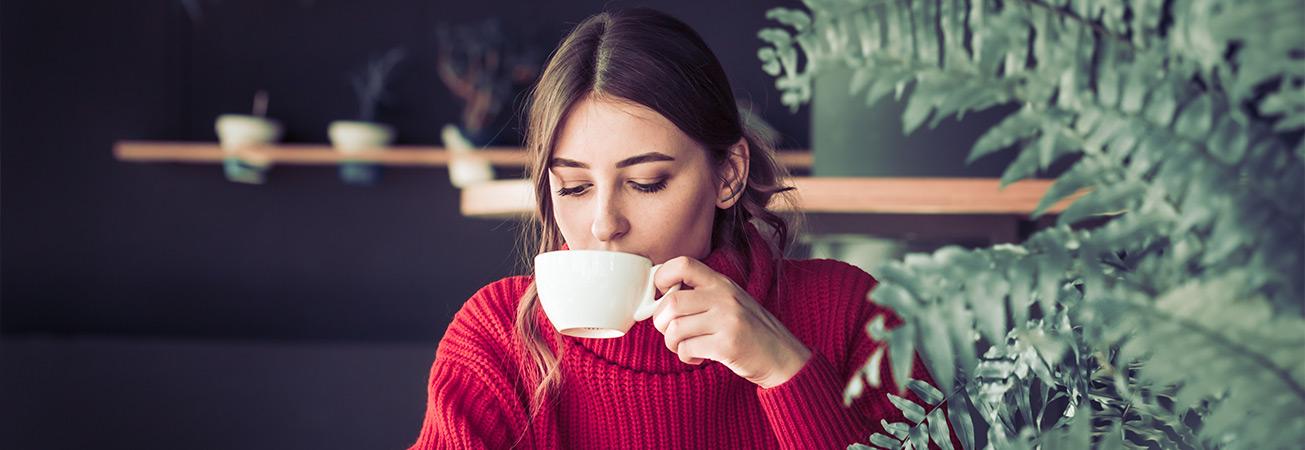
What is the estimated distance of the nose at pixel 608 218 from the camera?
85 cm

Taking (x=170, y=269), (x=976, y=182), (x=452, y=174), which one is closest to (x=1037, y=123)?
(x=976, y=182)

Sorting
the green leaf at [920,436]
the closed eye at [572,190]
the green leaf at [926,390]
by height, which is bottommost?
the green leaf at [920,436]

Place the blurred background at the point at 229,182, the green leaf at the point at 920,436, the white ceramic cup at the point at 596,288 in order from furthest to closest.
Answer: the blurred background at the point at 229,182
the white ceramic cup at the point at 596,288
the green leaf at the point at 920,436

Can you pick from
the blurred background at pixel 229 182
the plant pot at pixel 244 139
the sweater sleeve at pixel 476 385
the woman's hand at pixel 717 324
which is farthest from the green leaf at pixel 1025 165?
the plant pot at pixel 244 139

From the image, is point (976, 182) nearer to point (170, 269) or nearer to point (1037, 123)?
point (1037, 123)

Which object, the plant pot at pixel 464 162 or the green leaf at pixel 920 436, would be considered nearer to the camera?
the green leaf at pixel 920 436

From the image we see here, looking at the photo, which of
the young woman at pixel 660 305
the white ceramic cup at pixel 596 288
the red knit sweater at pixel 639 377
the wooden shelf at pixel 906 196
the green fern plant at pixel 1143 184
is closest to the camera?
Result: the green fern plant at pixel 1143 184

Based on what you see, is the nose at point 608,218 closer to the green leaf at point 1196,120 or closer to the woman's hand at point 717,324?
the woman's hand at point 717,324

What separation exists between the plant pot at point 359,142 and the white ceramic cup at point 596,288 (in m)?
2.91

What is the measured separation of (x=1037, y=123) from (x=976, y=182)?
1.10 m

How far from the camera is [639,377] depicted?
1002mm

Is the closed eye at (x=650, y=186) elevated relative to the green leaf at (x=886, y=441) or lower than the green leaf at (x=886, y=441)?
elevated

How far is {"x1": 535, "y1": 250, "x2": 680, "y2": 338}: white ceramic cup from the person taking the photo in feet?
2.37

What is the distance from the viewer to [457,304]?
12.7 ft
